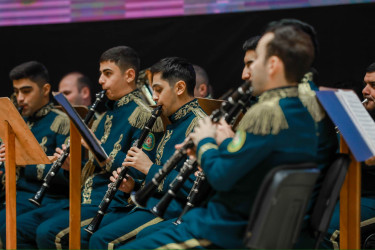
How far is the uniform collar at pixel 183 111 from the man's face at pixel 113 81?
0.76 m

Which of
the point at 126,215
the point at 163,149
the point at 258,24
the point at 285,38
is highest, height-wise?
the point at 258,24

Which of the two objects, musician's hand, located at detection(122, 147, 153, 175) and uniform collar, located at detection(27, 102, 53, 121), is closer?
musician's hand, located at detection(122, 147, 153, 175)

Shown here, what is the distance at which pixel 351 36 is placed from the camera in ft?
17.5

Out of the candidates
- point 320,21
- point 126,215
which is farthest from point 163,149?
point 320,21

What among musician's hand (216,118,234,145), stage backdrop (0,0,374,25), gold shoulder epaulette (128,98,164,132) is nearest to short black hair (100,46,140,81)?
gold shoulder epaulette (128,98,164,132)

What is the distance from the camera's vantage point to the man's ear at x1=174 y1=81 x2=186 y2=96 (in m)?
4.34

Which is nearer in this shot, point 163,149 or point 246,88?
point 246,88

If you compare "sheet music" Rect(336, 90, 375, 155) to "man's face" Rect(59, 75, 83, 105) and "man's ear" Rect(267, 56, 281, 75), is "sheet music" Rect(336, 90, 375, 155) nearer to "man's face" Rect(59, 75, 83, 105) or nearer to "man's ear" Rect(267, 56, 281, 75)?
"man's ear" Rect(267, 56, 281, 75)

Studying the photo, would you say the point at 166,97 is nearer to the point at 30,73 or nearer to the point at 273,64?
the point at 273,64

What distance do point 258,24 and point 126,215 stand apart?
8.11ft

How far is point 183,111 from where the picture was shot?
4273mm

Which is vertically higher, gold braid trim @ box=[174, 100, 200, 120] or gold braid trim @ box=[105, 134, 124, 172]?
gold braid trim @ box=[174, 100, 200, 120]

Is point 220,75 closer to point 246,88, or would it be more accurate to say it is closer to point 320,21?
point 320,21

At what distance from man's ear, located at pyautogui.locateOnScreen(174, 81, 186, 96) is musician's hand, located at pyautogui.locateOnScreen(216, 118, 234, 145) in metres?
1.37
